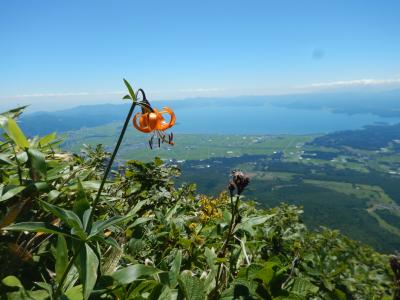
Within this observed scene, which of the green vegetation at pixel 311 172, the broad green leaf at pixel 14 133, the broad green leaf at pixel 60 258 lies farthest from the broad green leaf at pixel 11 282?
the green vegetation at pixel 311 172

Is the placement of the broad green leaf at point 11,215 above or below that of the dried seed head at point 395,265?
above

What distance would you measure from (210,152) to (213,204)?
426 feet

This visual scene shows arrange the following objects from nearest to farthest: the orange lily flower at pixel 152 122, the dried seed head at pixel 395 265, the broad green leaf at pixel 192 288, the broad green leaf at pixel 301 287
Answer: the dried seed head at pixel 395 265 < the broad green leaf at pixel 192 288 < the broad green leaf at pixel 301 287 < the orange lily flower at pixel 152 122

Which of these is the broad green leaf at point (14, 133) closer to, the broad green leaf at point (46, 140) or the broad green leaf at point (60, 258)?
the broad green leaf at point (46, 140)

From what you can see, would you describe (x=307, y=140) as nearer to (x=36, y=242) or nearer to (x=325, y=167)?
(x=325, y=167)

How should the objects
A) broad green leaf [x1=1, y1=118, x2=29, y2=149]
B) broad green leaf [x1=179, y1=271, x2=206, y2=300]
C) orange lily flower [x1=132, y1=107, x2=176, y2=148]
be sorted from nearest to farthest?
broad green leaf [x1=179, y1=271, x2=206, y2=300] → broad green leaf [x1=1, y1=118, x2=29, y2=149] → orange lily flower [x1=132, y1=107, x2=176, y2=148]

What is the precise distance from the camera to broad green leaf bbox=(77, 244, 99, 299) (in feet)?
2.76

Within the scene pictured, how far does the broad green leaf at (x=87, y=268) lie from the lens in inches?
33.1

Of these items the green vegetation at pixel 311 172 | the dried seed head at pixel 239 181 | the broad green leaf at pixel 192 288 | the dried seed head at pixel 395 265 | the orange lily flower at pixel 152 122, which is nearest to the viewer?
the dried seed head at pixel 395 265

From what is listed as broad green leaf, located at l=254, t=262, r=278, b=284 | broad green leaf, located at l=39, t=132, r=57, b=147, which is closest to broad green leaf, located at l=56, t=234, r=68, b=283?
broad green leaf, located at l=254, t=262, r=278, b=284

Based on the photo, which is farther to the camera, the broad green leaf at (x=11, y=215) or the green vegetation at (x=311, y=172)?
the green vegetation at (x=311, y=172)

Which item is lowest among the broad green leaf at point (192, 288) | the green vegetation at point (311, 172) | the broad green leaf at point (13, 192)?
the green vegetation at point (311, 172)

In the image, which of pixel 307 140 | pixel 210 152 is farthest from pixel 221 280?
pixel 307 140

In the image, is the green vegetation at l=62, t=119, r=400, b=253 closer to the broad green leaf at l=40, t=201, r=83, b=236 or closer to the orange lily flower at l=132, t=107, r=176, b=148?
the orange lily flower at l=132, t=107, r=176, b=148
